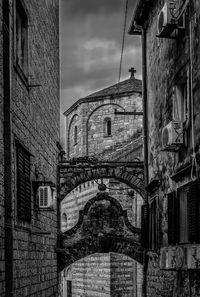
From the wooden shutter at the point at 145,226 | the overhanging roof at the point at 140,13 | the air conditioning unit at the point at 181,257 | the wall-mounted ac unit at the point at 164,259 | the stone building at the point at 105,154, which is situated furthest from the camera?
the stone building at the point at 105,154

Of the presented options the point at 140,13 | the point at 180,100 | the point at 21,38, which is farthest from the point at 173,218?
the point at 140,13

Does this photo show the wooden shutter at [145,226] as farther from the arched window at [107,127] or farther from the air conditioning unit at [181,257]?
the arched window at [107,127]

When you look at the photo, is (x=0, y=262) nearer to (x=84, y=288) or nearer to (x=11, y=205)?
(x=11, y=205)

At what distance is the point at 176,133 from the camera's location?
11.5m

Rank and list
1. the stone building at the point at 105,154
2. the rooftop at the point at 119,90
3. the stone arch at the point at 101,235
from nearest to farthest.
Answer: the stone arch at the point at 101,235 < the stone building at the point at 105,154 < the rooftop at the point at 119,90

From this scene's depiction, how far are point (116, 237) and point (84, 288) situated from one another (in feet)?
46.8

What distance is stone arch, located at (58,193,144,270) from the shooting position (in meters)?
20.3

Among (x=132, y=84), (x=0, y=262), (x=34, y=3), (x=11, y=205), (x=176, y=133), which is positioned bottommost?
(x=0, y=262)

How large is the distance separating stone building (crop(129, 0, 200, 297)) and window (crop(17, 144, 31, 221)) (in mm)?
2453

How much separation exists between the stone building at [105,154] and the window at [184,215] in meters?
17.3

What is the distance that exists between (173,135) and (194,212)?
1.44m

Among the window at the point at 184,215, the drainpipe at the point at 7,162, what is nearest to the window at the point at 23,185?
the drainpipe at the point at 7,162

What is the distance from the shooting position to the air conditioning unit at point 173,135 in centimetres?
1145

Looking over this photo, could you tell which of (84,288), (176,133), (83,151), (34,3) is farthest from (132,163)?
(83,151)
